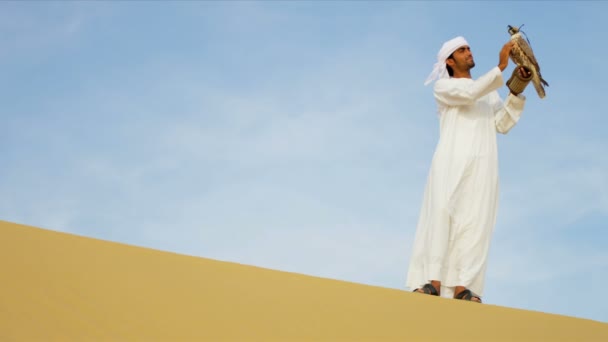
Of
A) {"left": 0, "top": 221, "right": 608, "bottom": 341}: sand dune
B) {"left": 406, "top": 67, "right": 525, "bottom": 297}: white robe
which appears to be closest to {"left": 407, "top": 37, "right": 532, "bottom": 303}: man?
{"left": 406, "top": 67, "right": 525, "bottom": 297}: white robe

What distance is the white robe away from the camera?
6.93 m

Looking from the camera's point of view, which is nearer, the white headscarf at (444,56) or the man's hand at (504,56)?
the man's hand at (504,56)

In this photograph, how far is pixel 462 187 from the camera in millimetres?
7184

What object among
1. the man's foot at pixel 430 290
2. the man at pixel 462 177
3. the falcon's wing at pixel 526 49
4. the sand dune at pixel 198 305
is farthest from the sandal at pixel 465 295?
the falcon's wing at pixel 526 49

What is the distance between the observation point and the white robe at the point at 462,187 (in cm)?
693

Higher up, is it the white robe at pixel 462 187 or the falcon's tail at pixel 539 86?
the falcon's tail at pixel 539 86

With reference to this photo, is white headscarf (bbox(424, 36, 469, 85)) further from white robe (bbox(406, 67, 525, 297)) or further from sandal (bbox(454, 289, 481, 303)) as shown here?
sandal (bbox(454, 289, 481, 303))

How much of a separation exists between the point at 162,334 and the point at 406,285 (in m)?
3.46

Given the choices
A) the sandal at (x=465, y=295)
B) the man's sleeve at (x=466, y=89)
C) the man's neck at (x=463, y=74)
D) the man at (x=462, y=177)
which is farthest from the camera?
the man's neck at (x=463, y=74)

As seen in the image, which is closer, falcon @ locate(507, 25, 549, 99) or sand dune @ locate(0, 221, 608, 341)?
sand dune @ locate(0, 221, 608, 341)

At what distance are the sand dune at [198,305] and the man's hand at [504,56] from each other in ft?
7.56

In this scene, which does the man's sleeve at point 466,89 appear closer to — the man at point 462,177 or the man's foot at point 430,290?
the man at point 462,177

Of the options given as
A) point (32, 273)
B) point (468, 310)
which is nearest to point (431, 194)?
point (468, 310)

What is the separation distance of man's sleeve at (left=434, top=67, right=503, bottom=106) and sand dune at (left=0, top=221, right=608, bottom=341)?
2.08 m
